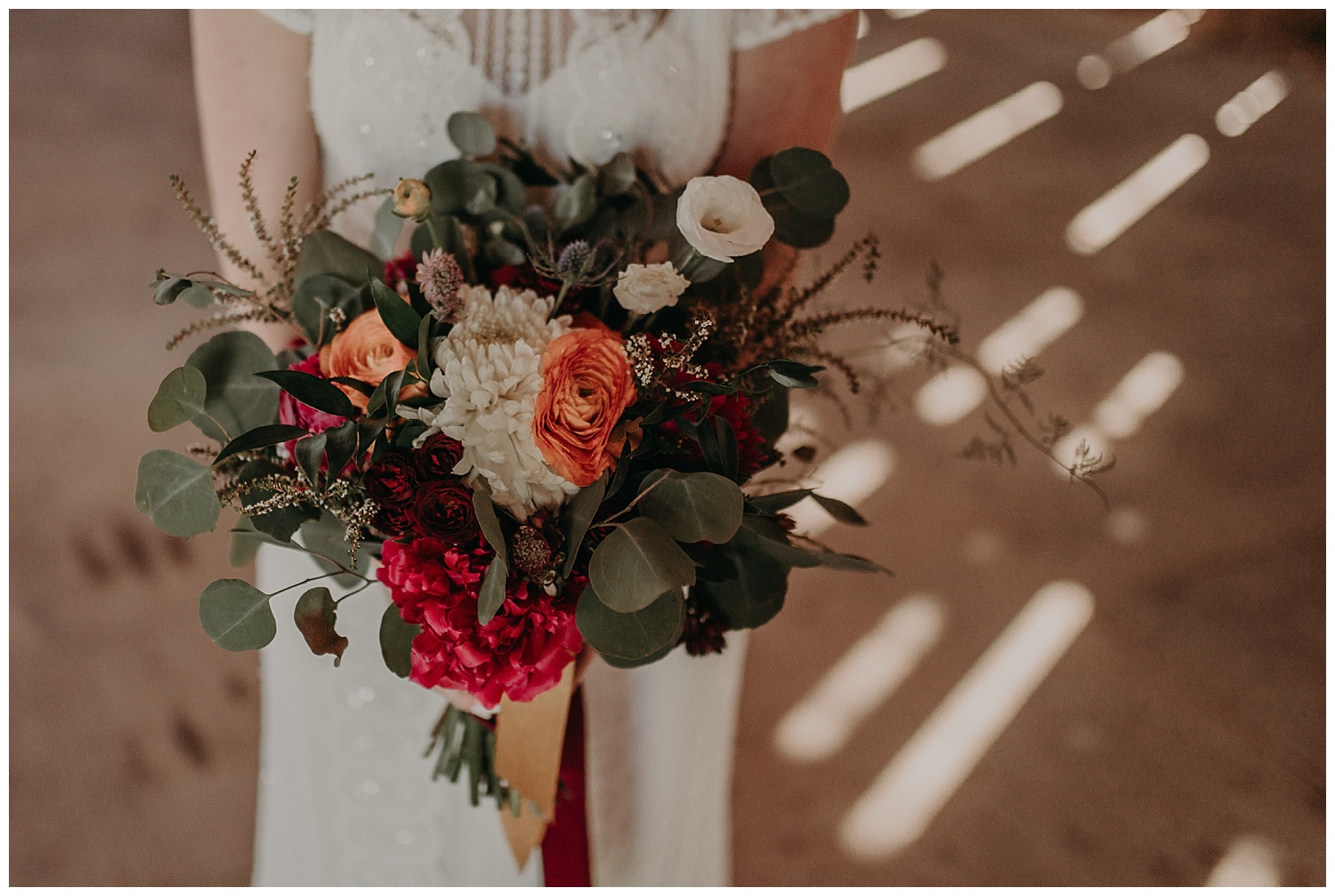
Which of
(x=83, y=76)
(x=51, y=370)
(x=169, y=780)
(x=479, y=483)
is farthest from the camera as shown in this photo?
(x=83, y=76)

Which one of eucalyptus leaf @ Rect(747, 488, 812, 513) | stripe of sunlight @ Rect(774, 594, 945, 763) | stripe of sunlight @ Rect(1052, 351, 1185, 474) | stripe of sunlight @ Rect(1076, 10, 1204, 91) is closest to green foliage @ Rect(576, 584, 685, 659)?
eucalyptus leaf @ Rect(747, 488, 812, 513)

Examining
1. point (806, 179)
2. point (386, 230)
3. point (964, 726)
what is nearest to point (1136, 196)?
point (964, 726)

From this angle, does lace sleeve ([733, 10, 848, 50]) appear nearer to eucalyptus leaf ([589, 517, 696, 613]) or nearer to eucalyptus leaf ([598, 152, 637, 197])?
eucalyptus leaf ([598, 152, 637, 197])

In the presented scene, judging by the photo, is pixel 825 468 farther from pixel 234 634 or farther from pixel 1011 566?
pixel 234 634

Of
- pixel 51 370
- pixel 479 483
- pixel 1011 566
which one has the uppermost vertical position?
pixel 479 483

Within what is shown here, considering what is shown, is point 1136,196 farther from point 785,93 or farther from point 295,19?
point 295,19

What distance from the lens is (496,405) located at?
490 millimetres

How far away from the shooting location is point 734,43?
2.48 feet

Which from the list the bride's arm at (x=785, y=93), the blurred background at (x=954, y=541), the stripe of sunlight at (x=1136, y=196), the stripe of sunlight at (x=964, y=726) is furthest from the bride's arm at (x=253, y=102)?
the stripe of sunlight at (x=1136, y=196)

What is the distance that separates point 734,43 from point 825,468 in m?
1.16

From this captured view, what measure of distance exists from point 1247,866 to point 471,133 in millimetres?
1763

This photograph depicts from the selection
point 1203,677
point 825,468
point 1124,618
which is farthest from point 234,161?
point 1203,677

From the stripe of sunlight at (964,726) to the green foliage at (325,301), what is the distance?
4.19ft

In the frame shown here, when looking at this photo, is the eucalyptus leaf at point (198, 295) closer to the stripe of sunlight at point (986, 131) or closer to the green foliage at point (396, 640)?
the green foliage at point (396, 640)
